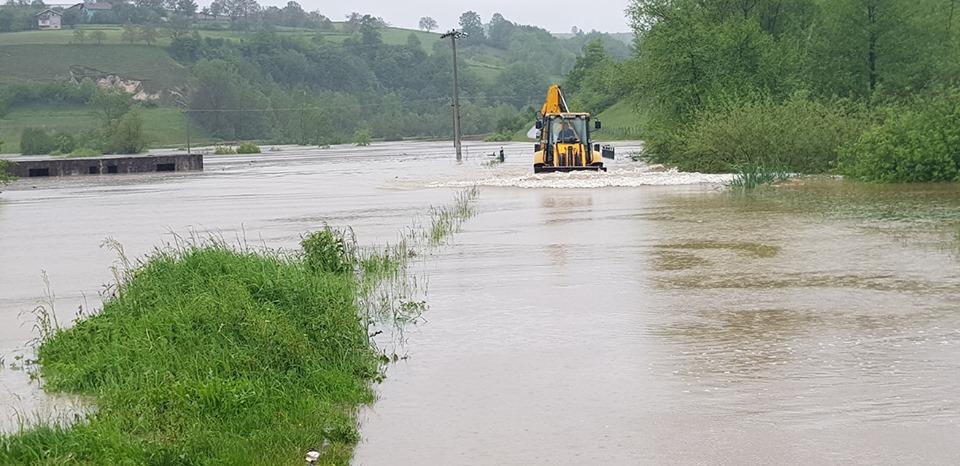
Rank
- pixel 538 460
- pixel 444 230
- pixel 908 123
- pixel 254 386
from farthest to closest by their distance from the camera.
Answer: pixel 908 123 → pixel 444 230 → pixel 254 386 → pixel 538 460

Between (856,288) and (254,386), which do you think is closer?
(254,386)

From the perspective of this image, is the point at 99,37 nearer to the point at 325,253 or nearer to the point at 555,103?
the point at 555,103

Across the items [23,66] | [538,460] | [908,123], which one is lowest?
[538,460]

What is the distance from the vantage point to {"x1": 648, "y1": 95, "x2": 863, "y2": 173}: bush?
137 ft

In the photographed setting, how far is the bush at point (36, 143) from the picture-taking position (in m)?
129

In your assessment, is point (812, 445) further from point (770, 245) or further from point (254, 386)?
point (770, 245)

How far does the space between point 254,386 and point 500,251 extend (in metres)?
11.7

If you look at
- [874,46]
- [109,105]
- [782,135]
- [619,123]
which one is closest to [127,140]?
[109,105]

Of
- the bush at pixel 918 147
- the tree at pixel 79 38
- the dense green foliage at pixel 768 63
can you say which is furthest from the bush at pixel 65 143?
the bush at pixel 918 147

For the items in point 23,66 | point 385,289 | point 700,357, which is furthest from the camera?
point 23,66

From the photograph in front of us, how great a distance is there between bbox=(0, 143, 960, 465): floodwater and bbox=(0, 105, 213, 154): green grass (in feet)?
404

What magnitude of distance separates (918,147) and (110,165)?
52954mm

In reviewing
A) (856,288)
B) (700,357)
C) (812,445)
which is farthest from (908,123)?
(812,445)

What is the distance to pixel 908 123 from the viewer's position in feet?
115
